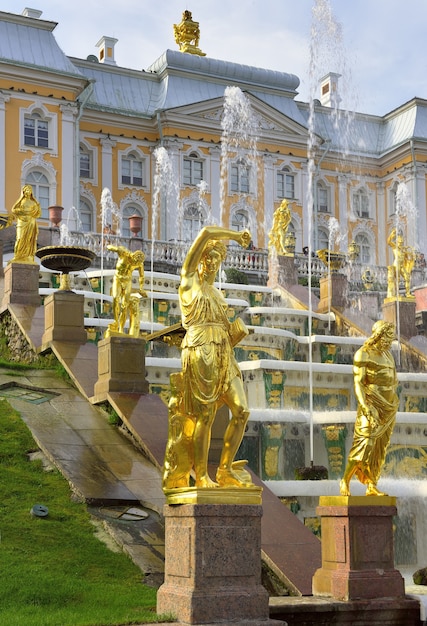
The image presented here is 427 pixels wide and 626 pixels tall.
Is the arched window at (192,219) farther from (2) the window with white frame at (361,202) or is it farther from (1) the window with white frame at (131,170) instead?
(2) the window with white frame at (361,202)

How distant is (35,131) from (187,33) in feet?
45.4

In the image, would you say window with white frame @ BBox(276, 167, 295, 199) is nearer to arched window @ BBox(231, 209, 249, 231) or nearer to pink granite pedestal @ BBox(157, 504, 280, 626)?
arched window @ BBox(231, 209, 249, 231)

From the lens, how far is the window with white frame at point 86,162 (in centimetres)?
5078

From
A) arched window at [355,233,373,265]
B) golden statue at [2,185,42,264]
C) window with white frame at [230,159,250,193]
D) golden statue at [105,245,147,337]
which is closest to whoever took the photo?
golden statue at [105,245,147,337]

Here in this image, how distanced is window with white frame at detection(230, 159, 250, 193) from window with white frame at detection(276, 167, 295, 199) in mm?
1842

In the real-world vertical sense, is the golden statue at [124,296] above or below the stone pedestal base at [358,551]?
above

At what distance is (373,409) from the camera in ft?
34.0

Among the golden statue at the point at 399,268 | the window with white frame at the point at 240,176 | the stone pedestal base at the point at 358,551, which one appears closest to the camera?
the stone pedestal base at the point at 358,551

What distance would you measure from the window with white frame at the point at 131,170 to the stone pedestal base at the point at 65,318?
3435 centimetres

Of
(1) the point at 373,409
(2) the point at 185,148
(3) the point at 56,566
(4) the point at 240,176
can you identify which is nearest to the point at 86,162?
(2) the point at 185,148

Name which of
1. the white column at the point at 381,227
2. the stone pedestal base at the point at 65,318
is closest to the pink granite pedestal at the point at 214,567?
the stone pedestal base at the point at 65,318

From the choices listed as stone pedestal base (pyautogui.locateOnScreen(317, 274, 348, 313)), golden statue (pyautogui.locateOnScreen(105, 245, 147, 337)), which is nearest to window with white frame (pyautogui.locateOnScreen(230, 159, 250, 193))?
stone pedestal base (pyautogui.locateOnScreen(317, 274, 348, 313))

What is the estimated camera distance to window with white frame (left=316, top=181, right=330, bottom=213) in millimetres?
56781

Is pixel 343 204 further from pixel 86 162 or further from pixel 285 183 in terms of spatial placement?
pixel 86 162
